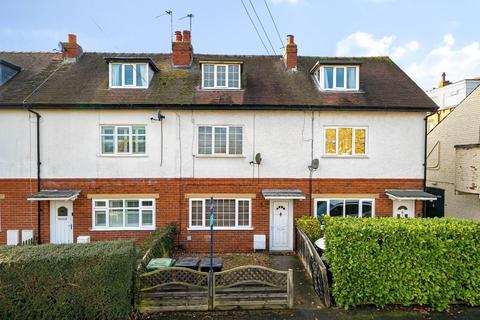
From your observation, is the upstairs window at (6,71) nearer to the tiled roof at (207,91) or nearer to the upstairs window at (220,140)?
the tiled roof at (207,91)

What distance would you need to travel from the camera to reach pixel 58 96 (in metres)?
12.0

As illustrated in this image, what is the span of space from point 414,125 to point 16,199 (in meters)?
17.3

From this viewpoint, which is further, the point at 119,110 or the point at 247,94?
the point at 247,94

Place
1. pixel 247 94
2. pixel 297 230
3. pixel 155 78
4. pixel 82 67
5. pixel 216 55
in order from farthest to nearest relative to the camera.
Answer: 1. pixel 216 55
2. pixel 82 67
3. pixel 155 78
4. pixel 247 94
5. pixel 297 230

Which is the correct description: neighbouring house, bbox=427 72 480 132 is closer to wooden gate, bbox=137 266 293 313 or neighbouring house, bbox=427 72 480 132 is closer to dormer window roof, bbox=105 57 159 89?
wooden gate, bbox=137 266 293 313

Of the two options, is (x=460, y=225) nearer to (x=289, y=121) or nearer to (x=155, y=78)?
(x=289, y=121)

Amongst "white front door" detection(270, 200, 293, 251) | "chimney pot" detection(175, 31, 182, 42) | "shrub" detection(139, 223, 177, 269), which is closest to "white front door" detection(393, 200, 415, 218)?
"white front door" detection(270, 200, 293, 251)

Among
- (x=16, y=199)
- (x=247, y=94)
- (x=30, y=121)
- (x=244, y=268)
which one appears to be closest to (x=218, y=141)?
(x=247, y=94)

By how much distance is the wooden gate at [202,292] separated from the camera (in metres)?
7.17

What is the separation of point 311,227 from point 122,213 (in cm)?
794

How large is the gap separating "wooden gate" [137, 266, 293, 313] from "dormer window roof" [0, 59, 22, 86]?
12375 mm

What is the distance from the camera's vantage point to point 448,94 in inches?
912

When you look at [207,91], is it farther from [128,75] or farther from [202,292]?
[202,292]

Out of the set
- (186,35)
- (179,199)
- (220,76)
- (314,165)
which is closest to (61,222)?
(179,199)
